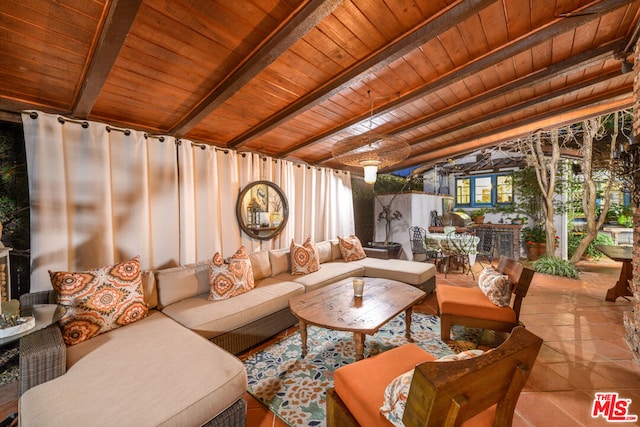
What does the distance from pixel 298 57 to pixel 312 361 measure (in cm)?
241

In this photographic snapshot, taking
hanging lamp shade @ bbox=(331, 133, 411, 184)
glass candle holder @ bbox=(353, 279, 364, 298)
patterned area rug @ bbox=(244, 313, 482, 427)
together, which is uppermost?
hanging lamp shade @ bbox=(331, 133, 411, 184)

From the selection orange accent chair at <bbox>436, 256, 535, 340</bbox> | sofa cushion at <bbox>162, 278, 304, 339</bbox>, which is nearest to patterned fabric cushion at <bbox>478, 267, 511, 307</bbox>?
orange accent chair at <bbox>436, 256, 535, 340</bbox>

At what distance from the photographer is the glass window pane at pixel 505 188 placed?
7040 mm

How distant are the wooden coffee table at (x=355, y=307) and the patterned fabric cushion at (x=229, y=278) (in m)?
0.62

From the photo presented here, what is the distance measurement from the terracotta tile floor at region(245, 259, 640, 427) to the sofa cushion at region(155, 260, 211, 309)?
3.74ft

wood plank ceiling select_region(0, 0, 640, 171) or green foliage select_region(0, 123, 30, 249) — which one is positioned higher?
wood plank ceiling select_region(0, 0, 640, 171)

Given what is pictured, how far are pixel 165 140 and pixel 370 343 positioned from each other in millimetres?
2981

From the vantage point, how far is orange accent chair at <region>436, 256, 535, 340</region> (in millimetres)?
2174

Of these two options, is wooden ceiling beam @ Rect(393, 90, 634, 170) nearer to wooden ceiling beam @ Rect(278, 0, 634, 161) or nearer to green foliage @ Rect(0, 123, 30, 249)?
wooden ceiling beam @ Rect(278, 0, 634, 161)

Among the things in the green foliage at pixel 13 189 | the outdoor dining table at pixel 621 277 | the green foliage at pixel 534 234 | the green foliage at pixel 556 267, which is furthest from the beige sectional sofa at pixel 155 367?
the green foliage at pixel 534 234

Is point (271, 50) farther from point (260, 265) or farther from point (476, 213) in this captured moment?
point (476, 213)

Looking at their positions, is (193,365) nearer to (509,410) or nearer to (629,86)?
(509,410)

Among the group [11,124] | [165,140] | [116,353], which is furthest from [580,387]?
[11,124]

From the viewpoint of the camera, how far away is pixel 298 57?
1785mm
